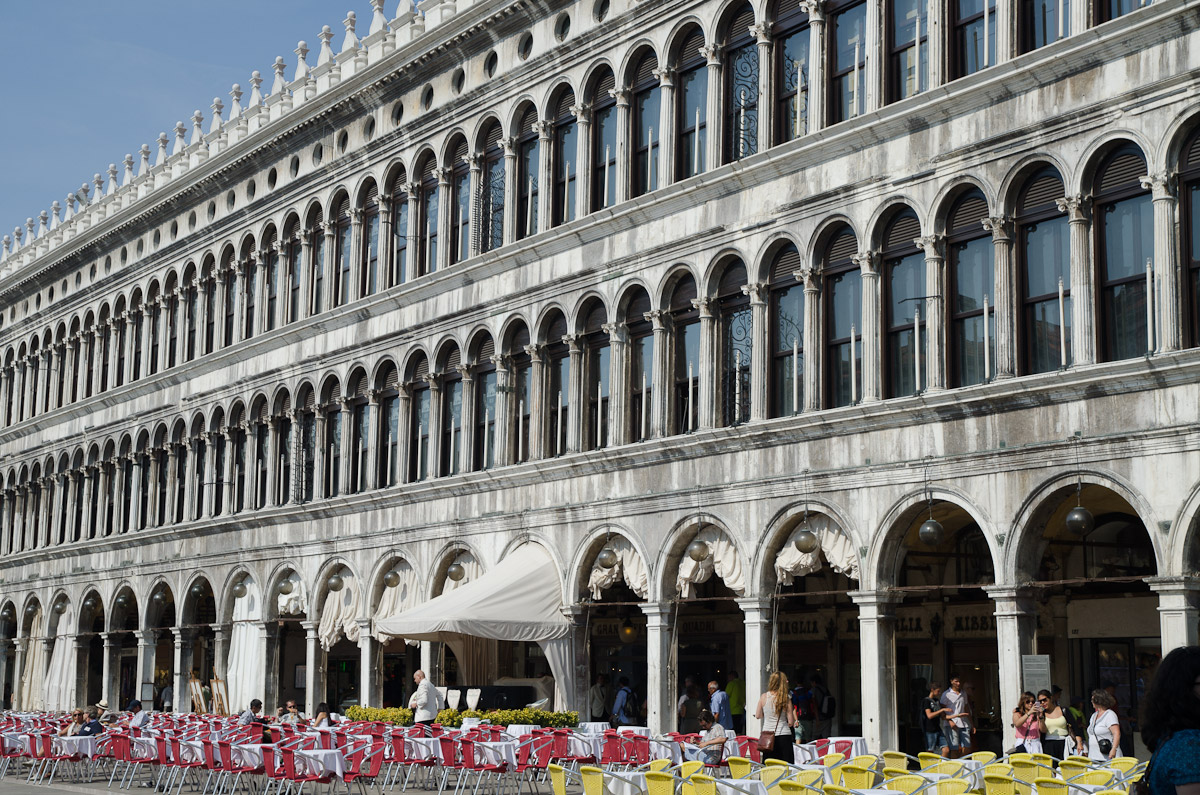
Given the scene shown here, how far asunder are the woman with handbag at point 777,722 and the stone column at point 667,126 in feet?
32.7

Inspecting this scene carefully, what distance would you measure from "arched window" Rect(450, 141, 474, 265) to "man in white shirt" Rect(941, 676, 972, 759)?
14.5 m

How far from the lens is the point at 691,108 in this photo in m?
26.5

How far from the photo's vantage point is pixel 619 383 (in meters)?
27.0

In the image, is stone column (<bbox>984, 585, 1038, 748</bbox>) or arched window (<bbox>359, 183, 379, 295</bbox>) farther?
arched window (<bbox>359, 183, 379, 295</bbox>)

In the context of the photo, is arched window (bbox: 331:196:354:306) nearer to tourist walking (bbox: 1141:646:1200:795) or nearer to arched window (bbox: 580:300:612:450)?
arched window (bbox: 580:300:612:450)

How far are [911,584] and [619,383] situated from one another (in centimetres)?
607

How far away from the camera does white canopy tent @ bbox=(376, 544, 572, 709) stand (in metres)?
25.4

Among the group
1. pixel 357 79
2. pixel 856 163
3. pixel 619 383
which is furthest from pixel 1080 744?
pixel 357 79

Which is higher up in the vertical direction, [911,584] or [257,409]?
[257,409]

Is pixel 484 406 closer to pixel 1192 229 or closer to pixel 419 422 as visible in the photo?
pixel 419 422

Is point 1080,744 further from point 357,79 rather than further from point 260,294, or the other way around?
point 260,294

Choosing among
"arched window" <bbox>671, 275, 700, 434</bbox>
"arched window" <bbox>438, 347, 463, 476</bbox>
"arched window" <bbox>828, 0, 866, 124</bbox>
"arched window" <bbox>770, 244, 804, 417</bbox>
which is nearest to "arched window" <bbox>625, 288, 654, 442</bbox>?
"arched window" <bbox>671, 275, 700, 434</bbox>

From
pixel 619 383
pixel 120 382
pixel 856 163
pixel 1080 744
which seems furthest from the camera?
pixel 120 382

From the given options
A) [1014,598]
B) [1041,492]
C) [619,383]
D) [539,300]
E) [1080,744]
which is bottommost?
[1080,744]
